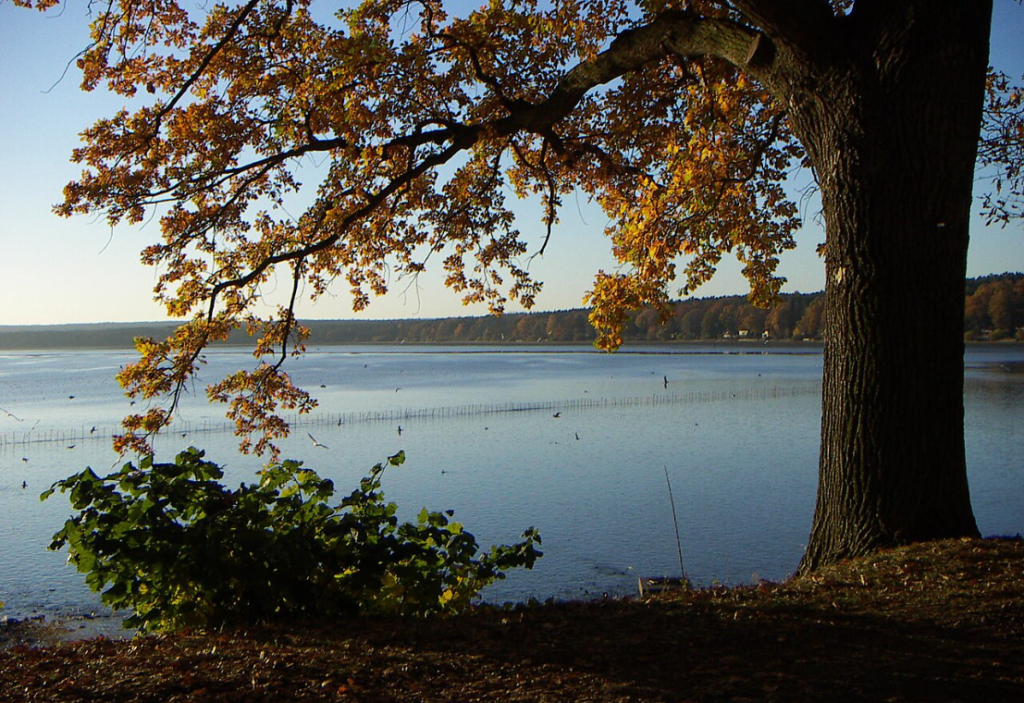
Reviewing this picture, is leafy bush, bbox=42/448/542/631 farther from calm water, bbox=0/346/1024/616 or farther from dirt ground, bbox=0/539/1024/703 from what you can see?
calm water, bbox=0/346/1024/616

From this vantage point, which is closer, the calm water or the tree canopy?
the tree canopy

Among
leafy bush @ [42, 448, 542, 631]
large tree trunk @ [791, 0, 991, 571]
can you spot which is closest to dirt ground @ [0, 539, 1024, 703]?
leafy bush @ [42, 448, 542, 631]

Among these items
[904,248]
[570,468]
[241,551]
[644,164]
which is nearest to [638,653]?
[241,551]

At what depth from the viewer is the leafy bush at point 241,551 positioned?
5285 millimetres

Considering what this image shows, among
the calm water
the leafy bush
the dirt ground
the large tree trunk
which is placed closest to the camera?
the dirt ground

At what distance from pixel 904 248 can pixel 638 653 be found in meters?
3.63

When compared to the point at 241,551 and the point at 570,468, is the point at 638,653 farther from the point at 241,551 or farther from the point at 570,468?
the point at 570,468

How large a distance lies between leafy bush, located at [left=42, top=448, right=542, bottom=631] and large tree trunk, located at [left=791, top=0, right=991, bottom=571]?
279 cm

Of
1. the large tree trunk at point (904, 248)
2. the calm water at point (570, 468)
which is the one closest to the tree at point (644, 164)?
the large tree trunk at point (904, 248)

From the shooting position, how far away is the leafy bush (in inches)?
208

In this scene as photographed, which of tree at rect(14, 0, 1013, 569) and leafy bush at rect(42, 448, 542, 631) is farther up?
tree at rect(14, 0, 1013, 569)

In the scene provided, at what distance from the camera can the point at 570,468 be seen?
28.6 meters

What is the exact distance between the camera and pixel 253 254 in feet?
33.5

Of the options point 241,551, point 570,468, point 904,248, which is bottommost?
point 570,468
